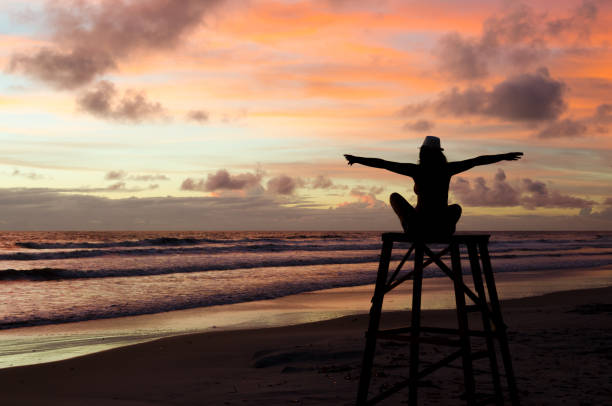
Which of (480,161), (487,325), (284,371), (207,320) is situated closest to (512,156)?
(480,161)

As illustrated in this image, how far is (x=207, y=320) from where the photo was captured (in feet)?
41.9

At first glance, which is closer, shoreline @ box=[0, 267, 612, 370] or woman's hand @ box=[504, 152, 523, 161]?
woman's hand @ box=[504, 152, 523, 161]

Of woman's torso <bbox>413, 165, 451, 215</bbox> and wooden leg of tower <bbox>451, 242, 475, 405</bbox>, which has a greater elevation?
woman's torso <bbox>413, 165, 451, 215</bbox>

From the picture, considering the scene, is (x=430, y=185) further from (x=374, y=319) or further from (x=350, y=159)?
(x=374, y=319)

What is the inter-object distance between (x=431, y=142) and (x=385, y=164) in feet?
1.75

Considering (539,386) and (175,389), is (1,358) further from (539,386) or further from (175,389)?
(539,386)

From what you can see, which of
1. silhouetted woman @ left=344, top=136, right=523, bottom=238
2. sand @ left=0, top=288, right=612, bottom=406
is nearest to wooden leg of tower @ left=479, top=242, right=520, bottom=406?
silhouetted woman @ left=344, top=136, right=523, bottom=238

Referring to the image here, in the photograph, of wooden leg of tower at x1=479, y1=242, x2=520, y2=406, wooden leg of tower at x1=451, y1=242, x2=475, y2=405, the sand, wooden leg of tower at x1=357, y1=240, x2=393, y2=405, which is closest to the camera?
wooden leg of tower at x1=451, y1=242, x2=475, y2=405

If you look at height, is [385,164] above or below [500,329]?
above

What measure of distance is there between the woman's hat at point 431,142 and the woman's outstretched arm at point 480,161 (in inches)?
8.5

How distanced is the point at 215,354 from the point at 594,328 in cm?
630

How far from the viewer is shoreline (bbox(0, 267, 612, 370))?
9711 millimetres

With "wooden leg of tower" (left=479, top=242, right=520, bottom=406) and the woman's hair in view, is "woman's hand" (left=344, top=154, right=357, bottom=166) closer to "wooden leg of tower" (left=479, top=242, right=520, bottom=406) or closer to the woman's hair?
the woman's hair

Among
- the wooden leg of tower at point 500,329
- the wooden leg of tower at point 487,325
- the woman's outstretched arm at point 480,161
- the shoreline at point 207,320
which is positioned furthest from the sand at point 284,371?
the woman's outstretched arm at point 480,161
